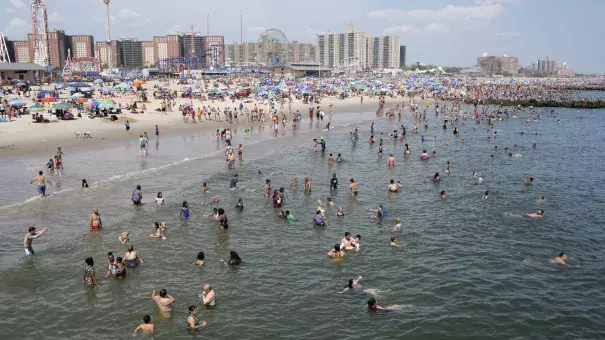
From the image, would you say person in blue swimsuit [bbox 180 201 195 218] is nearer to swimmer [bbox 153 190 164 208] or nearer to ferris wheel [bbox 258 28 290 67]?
swimmer [bbox 153 190 164 208]

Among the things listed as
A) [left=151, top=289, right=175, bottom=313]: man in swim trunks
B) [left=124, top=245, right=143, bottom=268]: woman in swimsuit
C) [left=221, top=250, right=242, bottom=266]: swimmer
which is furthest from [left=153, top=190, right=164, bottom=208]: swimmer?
[left=151, top=289, right=175, bottom=313]: man in swim trunks

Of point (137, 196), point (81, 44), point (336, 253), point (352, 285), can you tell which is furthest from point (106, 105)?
point (81, 44)

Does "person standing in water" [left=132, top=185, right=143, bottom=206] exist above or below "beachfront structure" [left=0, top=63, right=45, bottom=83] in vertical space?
below

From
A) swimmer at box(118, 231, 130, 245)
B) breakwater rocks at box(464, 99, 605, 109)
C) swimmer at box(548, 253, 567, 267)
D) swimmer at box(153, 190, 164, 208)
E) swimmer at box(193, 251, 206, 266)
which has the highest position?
breakwater rocks at box(464, 99, 605, 109)

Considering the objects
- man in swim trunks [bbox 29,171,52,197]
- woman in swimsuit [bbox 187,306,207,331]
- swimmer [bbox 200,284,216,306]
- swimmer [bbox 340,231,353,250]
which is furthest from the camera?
man in swim trunks [bbox 29,171,52,197]

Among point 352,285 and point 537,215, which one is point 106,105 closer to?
point 352,285

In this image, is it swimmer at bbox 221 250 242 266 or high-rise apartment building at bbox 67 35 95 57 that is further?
high-rise apartment building at bbox 67 35 95 57

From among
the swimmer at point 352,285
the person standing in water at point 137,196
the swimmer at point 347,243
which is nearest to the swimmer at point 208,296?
the swimmer at point 352,285
